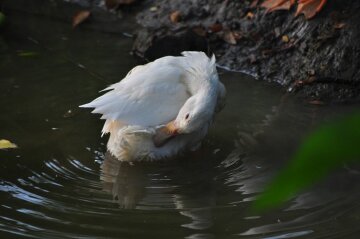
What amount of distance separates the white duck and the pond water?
141 mm

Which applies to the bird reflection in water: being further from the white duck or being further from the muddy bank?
the muddy bank

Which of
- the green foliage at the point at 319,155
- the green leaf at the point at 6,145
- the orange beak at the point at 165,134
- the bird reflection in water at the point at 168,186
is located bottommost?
the green foliage at the point at 319,155

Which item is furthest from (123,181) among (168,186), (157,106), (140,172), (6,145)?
(6,145)

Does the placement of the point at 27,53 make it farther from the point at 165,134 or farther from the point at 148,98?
the point at 165,134

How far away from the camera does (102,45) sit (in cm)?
632

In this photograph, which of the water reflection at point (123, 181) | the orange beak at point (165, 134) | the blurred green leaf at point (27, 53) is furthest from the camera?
the blurred green leaf at point (27, 53)

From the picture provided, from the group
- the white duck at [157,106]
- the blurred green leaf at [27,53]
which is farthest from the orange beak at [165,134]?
the blurred green leaf at [27,53]

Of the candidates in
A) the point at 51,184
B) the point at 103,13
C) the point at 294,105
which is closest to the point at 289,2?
the point at 294,105

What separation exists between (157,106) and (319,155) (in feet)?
11.5

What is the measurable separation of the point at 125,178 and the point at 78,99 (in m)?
1.27

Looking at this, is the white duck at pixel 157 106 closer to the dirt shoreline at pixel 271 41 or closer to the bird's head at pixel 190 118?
the bird's head at pixel 190 118

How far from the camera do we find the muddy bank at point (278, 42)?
5.19 metres

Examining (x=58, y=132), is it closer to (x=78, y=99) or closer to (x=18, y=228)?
(x=78, y=99)

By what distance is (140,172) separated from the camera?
13.0 ft
